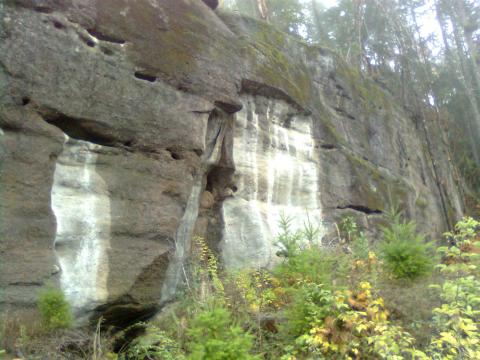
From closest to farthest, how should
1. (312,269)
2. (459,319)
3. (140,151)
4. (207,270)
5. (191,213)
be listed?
(459,319)
(312,269)
(140,151)
(207,270)
(191,213)

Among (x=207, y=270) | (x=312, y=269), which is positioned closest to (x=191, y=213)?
(x=207, y=270)

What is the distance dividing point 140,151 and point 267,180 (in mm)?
3685

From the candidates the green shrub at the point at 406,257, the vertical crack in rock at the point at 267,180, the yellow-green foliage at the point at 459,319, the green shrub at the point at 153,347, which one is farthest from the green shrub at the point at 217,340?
the vertical crack in rock at the point at 267,180

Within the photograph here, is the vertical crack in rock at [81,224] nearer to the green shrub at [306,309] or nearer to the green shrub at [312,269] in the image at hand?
the green shrub at [306,309]

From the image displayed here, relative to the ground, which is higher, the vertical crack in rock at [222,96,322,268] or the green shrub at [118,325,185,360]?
the vertical crack in rock at [222,96,322,268]

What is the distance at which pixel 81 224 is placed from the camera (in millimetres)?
7102

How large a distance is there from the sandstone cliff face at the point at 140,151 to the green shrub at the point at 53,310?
24 centimetres

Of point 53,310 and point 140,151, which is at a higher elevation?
point 140,151

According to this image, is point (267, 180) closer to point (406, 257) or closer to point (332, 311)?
point (406, 257)

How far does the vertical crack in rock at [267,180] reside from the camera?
1008 centimetres

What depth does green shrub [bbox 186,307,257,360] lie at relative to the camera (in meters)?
4.85

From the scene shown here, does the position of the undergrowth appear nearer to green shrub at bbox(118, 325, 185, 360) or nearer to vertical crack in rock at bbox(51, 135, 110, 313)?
green shrub at bbox(118, 325, 185, 360)

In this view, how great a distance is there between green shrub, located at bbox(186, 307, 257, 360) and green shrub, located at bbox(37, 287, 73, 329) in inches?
72.9

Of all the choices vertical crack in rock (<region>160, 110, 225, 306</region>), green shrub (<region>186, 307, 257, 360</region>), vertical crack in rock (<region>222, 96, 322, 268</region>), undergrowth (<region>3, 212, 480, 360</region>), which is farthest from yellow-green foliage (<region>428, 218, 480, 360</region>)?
vertical crack in rock (<region>222, 96, 322, 268</region>)
